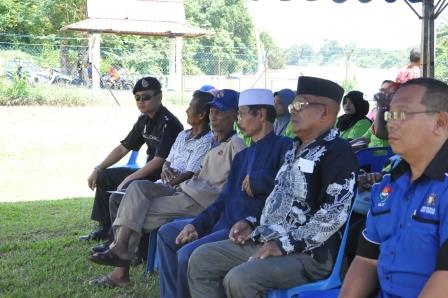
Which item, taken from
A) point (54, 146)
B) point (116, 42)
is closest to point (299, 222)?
point (54, 146)

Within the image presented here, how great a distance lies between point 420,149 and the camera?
7.31 feet

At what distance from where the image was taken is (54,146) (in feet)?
47.0

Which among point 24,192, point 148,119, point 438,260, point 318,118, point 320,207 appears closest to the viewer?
point 438,260

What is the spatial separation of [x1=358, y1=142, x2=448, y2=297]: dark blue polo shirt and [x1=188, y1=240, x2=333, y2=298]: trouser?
683mm

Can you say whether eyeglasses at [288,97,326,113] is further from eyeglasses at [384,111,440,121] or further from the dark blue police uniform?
the dark blue police uniform

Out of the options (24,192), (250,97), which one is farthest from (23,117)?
(250,97)

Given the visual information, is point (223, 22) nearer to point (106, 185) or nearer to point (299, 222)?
point (106, 185)

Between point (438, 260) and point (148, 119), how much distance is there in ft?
12.4

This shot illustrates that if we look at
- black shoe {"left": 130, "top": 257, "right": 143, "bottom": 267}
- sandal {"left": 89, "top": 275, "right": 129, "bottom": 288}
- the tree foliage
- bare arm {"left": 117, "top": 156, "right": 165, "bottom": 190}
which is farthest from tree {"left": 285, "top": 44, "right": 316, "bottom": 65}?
sandal {"left": 89, "top": 275, "right": 129, "bottom": 288}

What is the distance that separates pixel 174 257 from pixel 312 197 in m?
1.23

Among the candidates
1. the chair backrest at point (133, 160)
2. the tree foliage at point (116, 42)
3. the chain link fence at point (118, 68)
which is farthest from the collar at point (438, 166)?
the chain link fence at point (118, 68)

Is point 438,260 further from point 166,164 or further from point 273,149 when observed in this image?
point 166,164

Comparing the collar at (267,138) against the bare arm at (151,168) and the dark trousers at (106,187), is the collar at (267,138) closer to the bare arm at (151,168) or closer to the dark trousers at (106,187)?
the bare arm at (151,168)

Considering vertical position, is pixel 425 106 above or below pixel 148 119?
above
